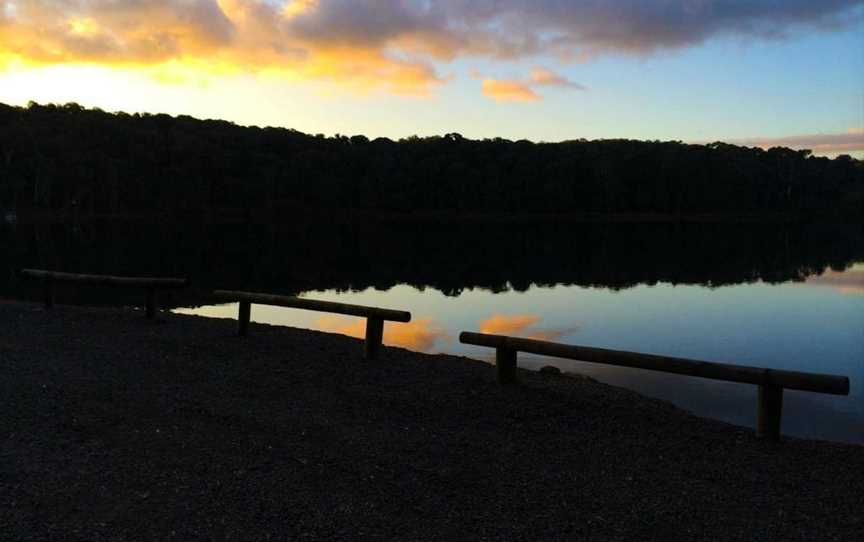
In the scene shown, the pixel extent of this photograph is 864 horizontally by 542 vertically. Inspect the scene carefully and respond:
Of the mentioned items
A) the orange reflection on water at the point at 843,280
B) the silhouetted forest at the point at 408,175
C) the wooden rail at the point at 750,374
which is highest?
the silhouetted forest at the point at 408,175

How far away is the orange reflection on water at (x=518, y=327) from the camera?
17456 mm

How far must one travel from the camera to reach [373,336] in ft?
32.1

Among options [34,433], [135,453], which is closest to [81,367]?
[34,433]

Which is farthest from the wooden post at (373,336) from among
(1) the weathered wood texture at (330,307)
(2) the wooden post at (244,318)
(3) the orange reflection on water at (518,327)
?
(3) the orange reflection on water at (518,327)

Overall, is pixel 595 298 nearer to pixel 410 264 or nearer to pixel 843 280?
pixel 843 280

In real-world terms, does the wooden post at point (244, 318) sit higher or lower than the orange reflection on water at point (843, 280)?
lower

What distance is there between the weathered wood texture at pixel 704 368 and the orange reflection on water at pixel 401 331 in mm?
6596

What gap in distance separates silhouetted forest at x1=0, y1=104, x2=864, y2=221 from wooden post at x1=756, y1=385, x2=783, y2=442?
4293 inches

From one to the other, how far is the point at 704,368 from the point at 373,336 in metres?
4.55

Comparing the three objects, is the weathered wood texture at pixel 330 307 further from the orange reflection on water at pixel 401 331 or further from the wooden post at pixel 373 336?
the orange reflection on water at pixel 401 331

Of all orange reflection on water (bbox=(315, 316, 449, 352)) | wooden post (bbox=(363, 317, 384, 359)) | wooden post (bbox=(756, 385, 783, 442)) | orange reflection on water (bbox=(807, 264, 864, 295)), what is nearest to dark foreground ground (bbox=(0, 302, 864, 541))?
wooden post (bbox=(756, 385, 783, 442))

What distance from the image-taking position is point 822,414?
10.0m

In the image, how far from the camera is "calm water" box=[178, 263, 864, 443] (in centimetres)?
1062

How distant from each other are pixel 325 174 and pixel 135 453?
121 m
